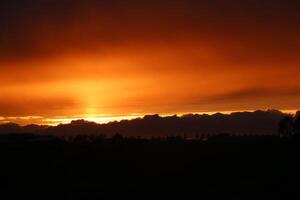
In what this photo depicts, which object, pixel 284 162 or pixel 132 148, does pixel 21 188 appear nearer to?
pixel 132 148

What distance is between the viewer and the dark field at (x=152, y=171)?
1729 inches

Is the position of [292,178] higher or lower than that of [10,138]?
lower

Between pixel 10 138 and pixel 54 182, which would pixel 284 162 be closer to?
pixel 54 182

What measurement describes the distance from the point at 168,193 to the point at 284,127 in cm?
6457

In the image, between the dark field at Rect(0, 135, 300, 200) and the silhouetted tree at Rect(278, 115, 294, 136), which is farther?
the silhouetted tree at Rect(278, 115, 294, 136)

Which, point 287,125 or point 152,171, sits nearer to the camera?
point 152,171

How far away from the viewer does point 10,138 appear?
82750 millimetres

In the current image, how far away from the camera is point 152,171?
5112 cm

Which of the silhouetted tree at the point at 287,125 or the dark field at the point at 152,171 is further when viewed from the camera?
the silhouetted tree at the point at 287,125

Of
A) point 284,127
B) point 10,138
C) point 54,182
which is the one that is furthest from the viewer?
point 284,127

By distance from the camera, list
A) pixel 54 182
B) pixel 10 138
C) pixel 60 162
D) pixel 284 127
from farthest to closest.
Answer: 1. pixel 284 127
2. pixel 10 138
3. pixel 60 162
4. pixel 54 182

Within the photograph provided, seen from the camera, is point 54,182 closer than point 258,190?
No

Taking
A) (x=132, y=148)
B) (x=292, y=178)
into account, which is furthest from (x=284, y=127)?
(x=292, y=178)

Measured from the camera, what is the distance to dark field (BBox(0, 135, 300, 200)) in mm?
43906
